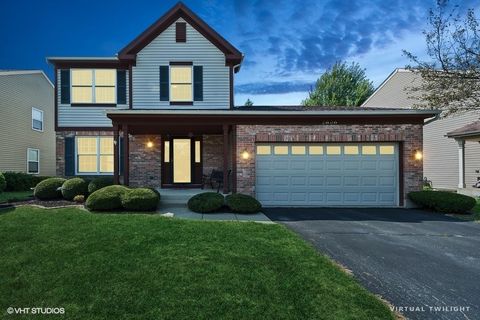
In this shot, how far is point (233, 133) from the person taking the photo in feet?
39.7

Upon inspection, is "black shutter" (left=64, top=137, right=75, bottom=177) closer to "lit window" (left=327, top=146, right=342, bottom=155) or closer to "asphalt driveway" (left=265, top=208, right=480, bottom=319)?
"asphalt driveway" (left=265, top=208, right=480, bottom=319)

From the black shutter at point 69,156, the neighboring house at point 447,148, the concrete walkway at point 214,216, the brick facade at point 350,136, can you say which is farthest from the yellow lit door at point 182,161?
the neighboring house at point 447,148

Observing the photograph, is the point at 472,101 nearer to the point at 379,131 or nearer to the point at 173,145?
the point at 379,131

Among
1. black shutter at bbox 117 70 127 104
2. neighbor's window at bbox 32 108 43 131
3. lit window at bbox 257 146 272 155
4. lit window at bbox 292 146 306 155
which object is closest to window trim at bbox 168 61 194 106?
black shutter at bbox 117 70 127 104

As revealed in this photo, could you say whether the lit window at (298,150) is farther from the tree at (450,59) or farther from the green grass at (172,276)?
the tree at (450,59)

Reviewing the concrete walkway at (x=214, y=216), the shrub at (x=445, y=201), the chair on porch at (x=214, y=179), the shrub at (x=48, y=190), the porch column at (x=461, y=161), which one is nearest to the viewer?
the concrete walkway at (x=214, y=216)

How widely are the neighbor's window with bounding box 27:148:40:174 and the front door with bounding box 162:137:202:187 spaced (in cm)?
1227

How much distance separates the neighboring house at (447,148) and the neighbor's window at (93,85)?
51.7 ft

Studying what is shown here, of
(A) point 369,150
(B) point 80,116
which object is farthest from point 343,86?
(B) point 80,116

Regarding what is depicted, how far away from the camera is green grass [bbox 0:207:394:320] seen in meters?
3.60

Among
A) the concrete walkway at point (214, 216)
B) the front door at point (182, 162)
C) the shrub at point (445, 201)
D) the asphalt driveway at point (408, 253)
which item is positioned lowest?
the asphalt driveway at point (408, 253)

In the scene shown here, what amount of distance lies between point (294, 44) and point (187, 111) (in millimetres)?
29755

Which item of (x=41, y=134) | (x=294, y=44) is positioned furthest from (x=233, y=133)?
(x=294, y=44)

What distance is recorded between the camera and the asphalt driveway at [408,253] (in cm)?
401
